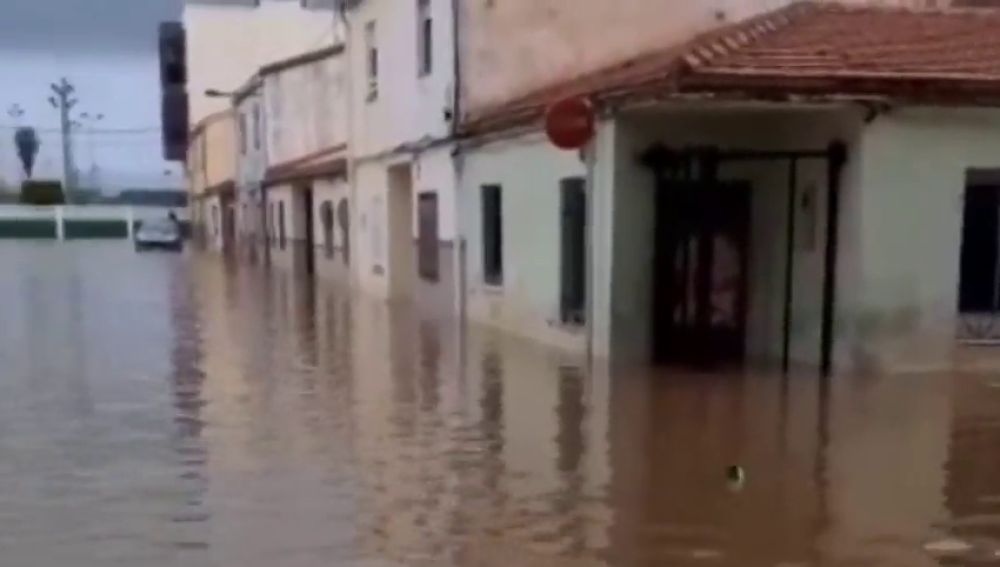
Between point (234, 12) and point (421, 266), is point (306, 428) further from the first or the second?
point (234, 12)

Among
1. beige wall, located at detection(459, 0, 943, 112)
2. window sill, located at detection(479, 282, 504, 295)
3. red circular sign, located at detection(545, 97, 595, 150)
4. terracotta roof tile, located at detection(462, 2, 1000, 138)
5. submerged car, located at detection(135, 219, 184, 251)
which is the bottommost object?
submerged car, located at detection(135, 219, 184, 251)

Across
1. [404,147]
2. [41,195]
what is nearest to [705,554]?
[404,147]

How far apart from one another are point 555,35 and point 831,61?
22.6 ft

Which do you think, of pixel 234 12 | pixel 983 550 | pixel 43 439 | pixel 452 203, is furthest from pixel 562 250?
pixel 234 12

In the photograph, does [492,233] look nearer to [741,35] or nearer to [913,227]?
[741,35]

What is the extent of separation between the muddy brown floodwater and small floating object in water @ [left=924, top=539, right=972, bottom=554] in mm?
23

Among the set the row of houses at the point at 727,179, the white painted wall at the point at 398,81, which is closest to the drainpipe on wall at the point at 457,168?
the row of houses at the point at 727,179

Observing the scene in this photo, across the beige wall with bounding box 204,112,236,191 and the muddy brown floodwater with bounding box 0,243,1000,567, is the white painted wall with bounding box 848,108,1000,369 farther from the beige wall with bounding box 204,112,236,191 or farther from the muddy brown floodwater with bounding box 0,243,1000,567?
the beige wall with bounding box 204,112,236,191

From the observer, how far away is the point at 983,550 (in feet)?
23.3

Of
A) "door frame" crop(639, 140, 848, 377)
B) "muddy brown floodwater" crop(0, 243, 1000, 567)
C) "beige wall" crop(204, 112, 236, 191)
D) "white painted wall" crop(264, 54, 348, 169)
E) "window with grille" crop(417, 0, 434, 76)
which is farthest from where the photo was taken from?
"beige wall" crop(204, 112, 236, 191)

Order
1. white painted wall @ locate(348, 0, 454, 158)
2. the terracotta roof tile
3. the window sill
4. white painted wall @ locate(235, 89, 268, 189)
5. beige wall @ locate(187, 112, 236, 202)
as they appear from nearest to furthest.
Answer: the terracotta roof tile → the window sill → white painted wall @ locate(348, 0, 454, 158) → white painted wall @ locate(235, 89, 268, 189) → beige wall @ locate(187, 112, 236, 202)

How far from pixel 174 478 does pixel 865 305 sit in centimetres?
744

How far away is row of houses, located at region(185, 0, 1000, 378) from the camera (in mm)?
12859

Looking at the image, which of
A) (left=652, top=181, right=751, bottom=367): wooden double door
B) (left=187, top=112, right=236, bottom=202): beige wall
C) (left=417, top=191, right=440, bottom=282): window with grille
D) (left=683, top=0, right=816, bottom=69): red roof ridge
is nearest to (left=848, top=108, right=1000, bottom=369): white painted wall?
(left=683, top=0, right=816, bottom=69): red roof ridge
